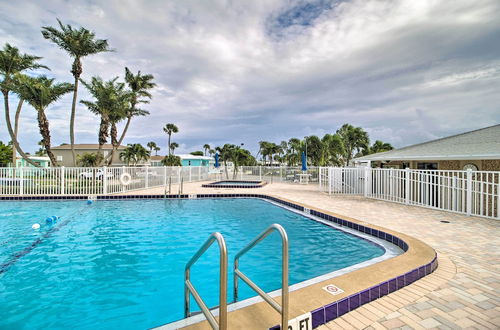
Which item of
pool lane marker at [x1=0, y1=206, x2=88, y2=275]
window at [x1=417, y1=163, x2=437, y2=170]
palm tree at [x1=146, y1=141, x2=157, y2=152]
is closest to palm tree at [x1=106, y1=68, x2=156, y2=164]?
pool lane marker at [x1=0, y1=206, x2=88, y2=275]

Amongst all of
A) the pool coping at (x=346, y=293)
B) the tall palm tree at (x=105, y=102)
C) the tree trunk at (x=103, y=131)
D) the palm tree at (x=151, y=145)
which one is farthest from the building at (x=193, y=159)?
the pool coping at (x=346, y=293)

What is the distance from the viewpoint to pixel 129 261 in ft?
14.8

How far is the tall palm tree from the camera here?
18.5 meters

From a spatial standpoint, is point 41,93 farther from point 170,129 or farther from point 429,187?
point 170,129

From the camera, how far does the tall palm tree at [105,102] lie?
1853 centimetres

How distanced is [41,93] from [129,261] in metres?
17.2

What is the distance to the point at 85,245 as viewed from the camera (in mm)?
5434

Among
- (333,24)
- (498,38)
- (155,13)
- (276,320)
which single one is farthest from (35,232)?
(498,38)

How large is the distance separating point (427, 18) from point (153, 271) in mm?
13518

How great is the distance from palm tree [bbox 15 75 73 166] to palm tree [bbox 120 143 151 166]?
84.8 ft

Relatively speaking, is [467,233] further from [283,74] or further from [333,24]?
[283,74]

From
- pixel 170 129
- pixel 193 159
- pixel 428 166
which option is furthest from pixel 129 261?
pixel 170 129

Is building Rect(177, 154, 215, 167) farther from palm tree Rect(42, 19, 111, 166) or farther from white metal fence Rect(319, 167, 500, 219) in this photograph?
white metal fence Rect(319, 167, 500, 219)

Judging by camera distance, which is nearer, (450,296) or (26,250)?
(450,296)
